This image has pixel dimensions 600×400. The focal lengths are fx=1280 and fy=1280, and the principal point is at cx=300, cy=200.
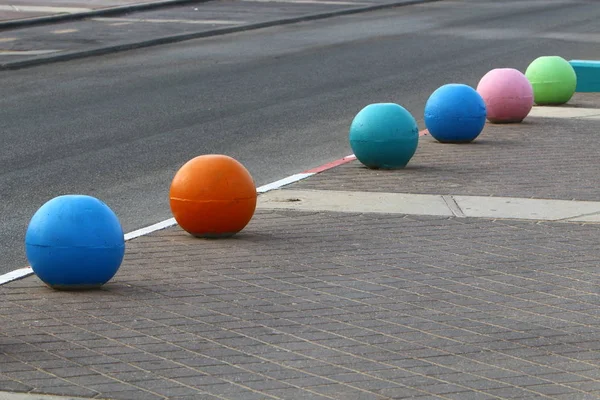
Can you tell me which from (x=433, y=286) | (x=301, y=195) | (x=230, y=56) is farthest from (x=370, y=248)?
(x=230, y=56)

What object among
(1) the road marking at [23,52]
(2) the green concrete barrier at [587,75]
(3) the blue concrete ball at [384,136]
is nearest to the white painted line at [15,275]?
(3) the blue concrete ball at [384,136]

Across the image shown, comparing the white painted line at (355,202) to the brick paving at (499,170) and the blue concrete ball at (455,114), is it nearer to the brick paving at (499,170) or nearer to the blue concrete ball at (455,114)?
the brick paving at (499,170)

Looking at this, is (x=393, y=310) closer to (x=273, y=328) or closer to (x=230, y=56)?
(x=273, y=328)

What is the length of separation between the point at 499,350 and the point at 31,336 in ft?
7.92

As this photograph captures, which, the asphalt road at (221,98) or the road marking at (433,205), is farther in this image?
the asphalt road at (221,98)

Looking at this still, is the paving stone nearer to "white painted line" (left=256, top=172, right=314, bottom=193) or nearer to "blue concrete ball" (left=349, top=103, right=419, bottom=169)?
"white painted line" (left=256, top=172, right=314, bottom=193)

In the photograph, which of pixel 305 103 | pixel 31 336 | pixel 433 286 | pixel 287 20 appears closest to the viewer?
pixel 31 336

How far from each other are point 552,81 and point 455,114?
4038 millimetres

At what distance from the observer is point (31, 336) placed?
664cm

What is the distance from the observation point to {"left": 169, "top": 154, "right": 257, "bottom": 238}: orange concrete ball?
888 cm

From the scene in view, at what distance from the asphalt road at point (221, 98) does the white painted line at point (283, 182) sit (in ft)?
1.00

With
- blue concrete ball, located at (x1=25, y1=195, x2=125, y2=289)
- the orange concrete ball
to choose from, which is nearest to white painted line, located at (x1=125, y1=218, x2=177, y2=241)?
the orange concrete ball

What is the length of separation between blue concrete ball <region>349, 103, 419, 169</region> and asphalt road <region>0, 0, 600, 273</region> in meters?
0.79

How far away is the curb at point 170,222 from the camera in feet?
26.2
